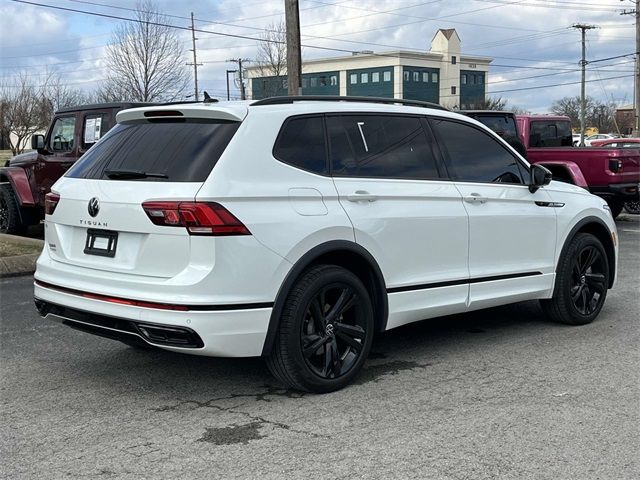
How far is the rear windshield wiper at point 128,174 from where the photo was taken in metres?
4.50

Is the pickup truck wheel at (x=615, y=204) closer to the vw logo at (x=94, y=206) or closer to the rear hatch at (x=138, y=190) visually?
the rear hatch at (x=138, y=190)

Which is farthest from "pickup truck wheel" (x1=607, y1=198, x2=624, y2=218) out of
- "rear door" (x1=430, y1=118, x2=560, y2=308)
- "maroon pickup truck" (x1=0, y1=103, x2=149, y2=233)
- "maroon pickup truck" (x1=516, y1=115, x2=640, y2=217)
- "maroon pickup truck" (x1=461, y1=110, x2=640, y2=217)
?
"maroon pickup truck" (x1=0, y1=103, x2=149, y2=233)

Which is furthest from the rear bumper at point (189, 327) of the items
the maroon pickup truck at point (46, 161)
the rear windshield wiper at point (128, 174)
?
the maroon pickup truck at point (46, 161)

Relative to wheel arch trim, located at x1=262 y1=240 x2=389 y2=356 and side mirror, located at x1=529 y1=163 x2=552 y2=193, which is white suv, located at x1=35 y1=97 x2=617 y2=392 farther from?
side mirror, located at x1=529 y1=163 x2=552 y2=193

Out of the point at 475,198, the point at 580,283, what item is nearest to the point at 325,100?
the point at 475,198

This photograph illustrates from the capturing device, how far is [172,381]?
507 centimetres

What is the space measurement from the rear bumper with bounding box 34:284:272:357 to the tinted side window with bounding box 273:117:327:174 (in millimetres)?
970

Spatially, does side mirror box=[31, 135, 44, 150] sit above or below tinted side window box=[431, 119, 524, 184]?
above

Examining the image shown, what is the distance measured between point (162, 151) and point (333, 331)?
1559 mm

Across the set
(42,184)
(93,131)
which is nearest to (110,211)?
(93,131)

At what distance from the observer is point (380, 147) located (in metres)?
5.25

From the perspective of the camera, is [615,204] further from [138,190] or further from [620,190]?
[138,190]

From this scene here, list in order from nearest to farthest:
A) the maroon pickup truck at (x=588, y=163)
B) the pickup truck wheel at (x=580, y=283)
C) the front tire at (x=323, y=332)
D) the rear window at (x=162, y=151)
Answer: the rear window at (x=162, y=151) < the front tire at (x=323, y=332) < the pickup truck wheel at (x=580, y=283) < the maroon pickup truck at (x=588, y=163)

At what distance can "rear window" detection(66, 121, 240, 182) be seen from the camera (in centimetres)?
441
